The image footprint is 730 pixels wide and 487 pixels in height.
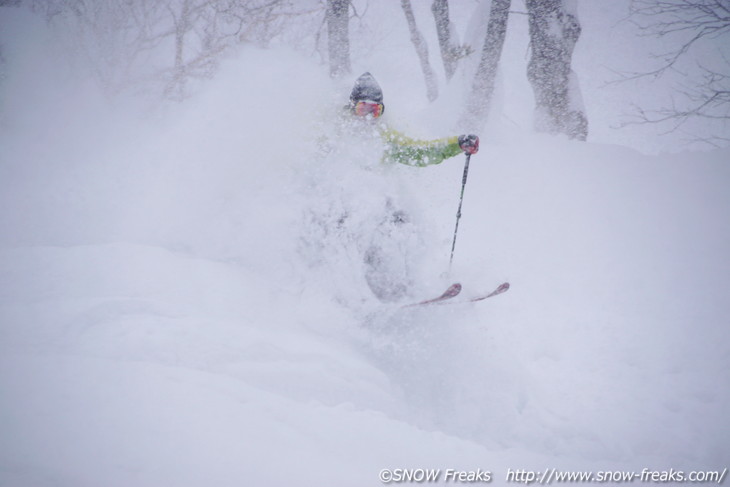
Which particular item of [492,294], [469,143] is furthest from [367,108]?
→ [492,294]

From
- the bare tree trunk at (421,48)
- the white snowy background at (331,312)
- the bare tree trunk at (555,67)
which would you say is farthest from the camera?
the bare tree trunk at (421,48)

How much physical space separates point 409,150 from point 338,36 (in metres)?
5.15

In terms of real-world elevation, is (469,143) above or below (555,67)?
below

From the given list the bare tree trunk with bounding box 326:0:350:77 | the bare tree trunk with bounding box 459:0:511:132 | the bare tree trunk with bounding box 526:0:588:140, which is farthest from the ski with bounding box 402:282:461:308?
the bare tree trunk with bounding box 326:0:350:77

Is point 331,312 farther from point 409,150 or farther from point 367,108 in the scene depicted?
point 367,108

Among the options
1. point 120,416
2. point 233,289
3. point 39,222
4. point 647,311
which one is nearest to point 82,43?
point 39,222

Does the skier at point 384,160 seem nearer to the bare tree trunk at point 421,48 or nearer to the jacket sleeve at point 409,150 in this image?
the jacket sleeve at point 409,150

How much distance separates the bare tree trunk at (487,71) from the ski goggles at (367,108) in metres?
2.94

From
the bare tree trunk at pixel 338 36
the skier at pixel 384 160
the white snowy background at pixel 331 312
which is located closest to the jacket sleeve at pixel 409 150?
the skier at pixel 384 160

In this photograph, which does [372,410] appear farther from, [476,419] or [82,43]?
[82,43]

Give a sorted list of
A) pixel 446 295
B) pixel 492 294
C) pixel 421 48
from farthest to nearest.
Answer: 1. pixel 421 48
2. pixel 492 294
3. pixel 446 295

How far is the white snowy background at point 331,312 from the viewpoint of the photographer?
2.03 metres

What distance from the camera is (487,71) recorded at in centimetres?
592

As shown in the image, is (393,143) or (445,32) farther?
(445,32)
